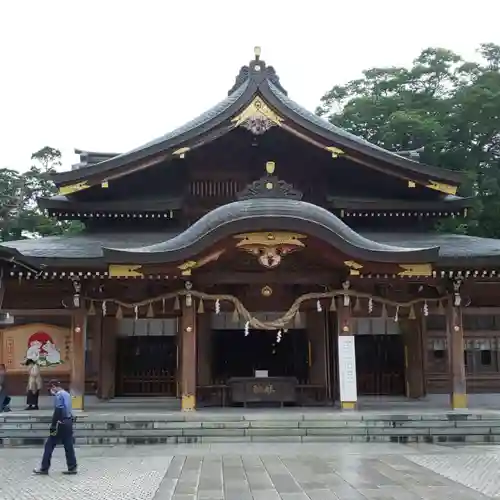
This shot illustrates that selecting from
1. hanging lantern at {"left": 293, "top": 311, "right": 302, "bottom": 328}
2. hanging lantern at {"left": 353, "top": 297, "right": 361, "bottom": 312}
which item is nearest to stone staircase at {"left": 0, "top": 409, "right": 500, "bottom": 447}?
hanging lantern at {"left": 353, "top": 297, "right": 361, "bottom": 312}

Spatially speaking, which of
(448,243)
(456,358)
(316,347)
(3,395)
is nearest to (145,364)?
(3,395)

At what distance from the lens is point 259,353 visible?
56.4ft

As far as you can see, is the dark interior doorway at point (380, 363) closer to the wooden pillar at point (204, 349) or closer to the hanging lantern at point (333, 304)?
the hanging lantern at point (333, 304)

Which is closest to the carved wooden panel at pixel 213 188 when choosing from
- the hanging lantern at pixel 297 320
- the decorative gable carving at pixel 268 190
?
the decorative gable carving at pixel 268 190

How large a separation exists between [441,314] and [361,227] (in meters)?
3.64

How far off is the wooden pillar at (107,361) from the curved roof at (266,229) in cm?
371

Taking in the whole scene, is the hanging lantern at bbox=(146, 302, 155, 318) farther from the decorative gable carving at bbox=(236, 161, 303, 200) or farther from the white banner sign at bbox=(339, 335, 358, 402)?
the white banner sign at bbox=(339, 335, 358, 402)

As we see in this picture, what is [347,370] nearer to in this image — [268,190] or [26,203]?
[268,190]

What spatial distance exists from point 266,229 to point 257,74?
5.61 m

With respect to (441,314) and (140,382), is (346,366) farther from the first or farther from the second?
(140,382)

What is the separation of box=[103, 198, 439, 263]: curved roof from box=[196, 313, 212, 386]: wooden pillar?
3323 millimetres

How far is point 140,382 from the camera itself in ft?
54.8

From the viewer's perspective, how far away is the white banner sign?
1392 centimetres

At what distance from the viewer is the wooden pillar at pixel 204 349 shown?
16.0 meters
